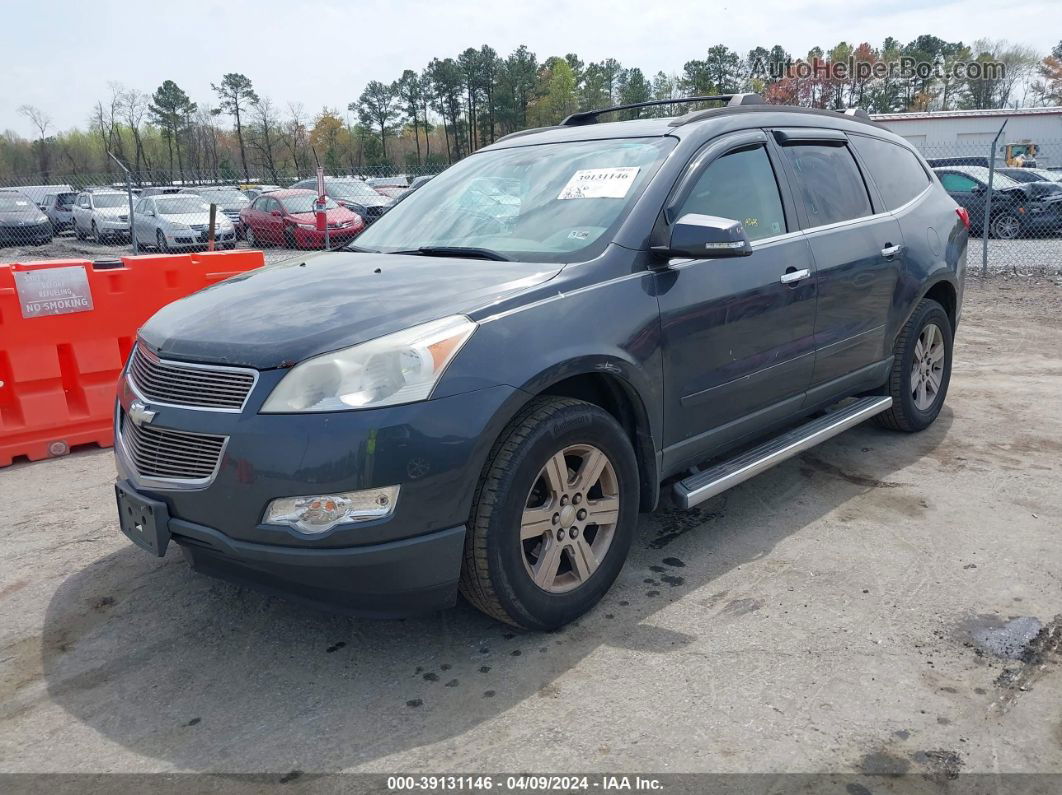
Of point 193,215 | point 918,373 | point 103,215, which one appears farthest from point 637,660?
point 103,215

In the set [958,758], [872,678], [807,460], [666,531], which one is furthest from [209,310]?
[807,460]

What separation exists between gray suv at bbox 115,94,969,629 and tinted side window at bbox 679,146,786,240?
1cm

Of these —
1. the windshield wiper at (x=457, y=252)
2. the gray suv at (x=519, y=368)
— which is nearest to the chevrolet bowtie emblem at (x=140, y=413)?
the gray suv at (x=519, y=368)

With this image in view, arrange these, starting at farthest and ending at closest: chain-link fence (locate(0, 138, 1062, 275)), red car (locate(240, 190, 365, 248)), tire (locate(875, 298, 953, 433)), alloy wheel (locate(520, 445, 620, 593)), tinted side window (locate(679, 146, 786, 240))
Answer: red car (locate(240, 190, 365, 248)) → chain-link fence (locate(0, 138, 1062, 275)) → tire (locate(875, 298, 953, 433)) → tinted side window (locate(679, 146, 786, 240)) → alloy wheel (locate(520, 445, 620, 593))

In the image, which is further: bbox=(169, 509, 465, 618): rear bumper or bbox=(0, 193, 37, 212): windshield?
bbox=(0, 193, 37, 212): windshield

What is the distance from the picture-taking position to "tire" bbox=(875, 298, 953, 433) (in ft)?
16.6

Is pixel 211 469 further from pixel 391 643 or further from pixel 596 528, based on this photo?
pixel 596 528

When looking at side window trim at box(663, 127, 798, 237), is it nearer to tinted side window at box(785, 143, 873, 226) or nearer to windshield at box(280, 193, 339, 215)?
tinted side window at box(785, 143, 873, 226)

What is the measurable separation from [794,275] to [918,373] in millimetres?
1780

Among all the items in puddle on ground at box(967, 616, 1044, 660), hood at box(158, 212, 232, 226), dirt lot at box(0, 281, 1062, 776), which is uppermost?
hood at box(158, 212, 232, 226)

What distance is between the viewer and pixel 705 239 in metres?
3.29

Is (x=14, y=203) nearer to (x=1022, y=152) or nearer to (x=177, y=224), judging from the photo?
(x=177, y=224)

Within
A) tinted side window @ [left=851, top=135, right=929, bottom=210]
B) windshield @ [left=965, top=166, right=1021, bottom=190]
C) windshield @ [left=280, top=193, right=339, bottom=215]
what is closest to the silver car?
windshield @ [left=280, top=193, right=339, bottom=215]

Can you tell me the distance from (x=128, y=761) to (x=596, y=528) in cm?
172
